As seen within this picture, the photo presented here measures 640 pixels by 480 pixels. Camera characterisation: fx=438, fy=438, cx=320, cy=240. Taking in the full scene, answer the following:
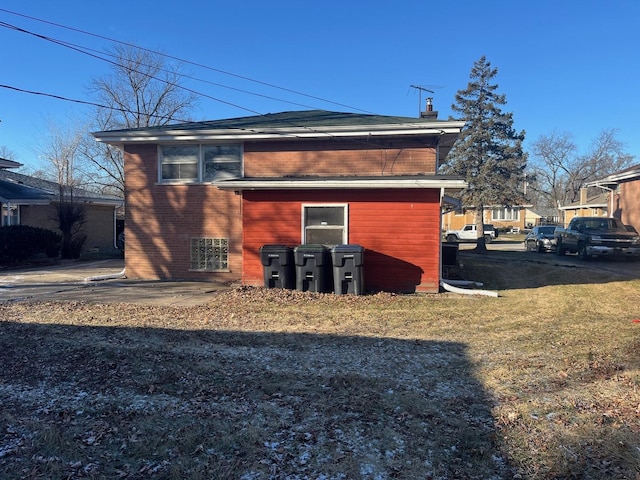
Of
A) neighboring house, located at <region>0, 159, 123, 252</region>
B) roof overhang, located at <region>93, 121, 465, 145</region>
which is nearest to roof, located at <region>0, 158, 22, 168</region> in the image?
neighboring house, located at <region>0, 159, 123, 252</region>

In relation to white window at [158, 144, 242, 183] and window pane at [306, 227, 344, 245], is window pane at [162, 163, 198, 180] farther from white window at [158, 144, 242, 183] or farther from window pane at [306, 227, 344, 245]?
window pane at [306, 227, 344, 245]

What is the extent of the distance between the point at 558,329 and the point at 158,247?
10495 millimetres

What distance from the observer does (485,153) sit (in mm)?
27672

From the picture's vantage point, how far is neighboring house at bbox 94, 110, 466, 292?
→ 431 inches

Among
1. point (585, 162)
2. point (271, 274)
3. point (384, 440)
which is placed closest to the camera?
point (384, 440)

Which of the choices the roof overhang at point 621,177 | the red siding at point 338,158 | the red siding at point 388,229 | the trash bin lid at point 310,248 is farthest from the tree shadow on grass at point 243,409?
the roof overhang at point 621,177

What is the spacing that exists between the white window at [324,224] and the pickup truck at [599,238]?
40.6 feet

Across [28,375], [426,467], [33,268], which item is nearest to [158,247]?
[33,268]

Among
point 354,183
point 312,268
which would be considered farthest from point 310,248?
point 354,183

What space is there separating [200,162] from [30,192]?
1613 cm

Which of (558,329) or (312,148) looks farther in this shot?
(312,148)

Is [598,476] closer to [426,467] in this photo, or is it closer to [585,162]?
[426,467]

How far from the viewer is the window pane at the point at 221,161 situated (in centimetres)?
1263

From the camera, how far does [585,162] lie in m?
55.5
